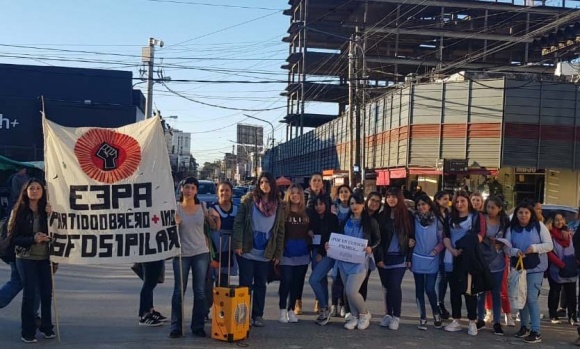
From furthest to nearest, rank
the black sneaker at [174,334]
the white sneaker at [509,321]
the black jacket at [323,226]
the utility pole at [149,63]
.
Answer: the utility pole at [149,63], the white sneaker at [509,321], the black jacket at [323,226], the black sneaker at [174,334]

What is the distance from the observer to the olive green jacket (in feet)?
23.5

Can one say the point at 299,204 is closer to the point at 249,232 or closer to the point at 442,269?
the point at 249,232

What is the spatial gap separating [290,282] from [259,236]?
0.86 meters

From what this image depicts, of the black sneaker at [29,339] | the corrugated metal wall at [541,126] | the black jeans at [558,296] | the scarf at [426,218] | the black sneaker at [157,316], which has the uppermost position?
the corrugated metal wall at [541,126]

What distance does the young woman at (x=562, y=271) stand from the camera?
8219mm

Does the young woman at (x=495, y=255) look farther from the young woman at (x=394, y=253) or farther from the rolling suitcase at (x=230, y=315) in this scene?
the rolling suitcase at (x=230, y=315)

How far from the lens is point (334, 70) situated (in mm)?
64062

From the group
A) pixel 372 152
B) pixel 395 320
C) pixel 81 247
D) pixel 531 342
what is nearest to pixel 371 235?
pixel 395 320

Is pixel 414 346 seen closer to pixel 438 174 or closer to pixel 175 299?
pixel 175 299

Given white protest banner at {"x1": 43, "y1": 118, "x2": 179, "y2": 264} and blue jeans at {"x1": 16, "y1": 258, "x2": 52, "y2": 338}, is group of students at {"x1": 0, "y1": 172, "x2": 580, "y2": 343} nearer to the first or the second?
white protest banner at {"x1": 43, "y1": 118, "x2": 179, "y2": 264}

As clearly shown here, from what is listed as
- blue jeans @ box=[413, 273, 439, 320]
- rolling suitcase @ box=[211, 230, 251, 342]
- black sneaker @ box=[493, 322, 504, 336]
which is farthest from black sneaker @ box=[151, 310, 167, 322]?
black sneaker @ box=[493, 322, 504, 336]

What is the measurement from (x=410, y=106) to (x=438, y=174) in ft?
13.5

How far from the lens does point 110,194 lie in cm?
662

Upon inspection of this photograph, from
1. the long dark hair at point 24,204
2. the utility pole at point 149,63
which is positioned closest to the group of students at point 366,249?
the long dark hair at point 24,204
